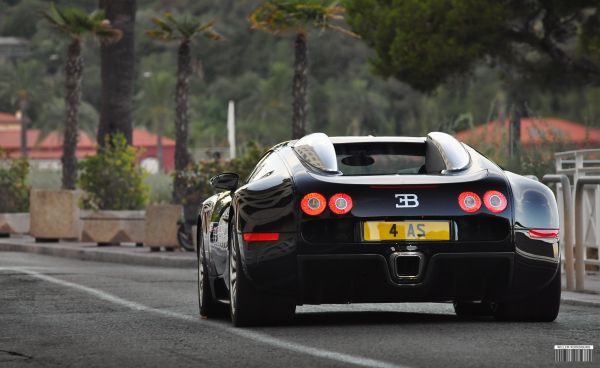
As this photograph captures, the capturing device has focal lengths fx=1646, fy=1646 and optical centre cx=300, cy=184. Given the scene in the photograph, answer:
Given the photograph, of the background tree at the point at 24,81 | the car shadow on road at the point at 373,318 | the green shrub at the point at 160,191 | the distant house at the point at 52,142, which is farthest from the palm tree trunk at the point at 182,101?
the distant house at the point at 52,142

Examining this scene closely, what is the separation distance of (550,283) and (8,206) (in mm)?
28168

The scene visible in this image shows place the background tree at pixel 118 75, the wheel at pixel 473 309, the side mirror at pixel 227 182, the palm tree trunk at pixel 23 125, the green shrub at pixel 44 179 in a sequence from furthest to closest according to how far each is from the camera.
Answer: the palm tree trunk at pixel 23 125 < the green shrub at pixel 44 179 < the background tree at pixel 118 75 < the side mirror at pixel 227 182 < the wheel at pixel 473 309

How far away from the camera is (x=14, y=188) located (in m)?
38.2

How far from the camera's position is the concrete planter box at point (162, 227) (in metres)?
28.2

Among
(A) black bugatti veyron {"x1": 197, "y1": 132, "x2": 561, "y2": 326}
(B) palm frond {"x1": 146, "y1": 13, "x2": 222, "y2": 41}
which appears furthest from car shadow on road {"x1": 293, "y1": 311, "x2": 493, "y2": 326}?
(B) palm frond {"x1": 146, "y1": 13, "x2": 222, "y2": 41}

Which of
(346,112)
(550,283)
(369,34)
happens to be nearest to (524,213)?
(550,283)

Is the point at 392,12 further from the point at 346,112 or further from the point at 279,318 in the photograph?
the point at 346,112

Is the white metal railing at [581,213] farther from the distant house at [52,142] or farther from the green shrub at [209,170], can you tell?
the distant house at [52,142]

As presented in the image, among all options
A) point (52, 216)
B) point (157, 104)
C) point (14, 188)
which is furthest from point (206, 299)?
point (157, 104)

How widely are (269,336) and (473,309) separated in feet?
7.51

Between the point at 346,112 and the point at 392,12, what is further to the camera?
the point at 346,112

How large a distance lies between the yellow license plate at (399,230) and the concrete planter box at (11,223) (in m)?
27.4

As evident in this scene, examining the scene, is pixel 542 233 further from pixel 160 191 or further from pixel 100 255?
pixel 160 191

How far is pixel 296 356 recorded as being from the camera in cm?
914
